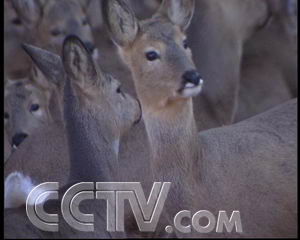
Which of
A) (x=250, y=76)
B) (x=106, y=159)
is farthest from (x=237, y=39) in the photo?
(x=106, y=159)

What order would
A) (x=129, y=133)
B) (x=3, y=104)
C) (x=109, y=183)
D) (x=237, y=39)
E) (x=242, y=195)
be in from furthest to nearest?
(x=237, y=39)
(x=3, y=104)
(x=129, y=133)
(x=242, y=195)
(x=109, y=183)

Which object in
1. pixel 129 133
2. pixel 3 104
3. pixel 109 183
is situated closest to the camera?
pixel 109 183

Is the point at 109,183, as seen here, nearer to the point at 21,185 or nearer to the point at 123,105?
the point at 123,105

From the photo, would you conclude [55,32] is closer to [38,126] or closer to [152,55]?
[38,126]

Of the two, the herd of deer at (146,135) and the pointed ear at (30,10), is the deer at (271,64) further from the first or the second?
the pointed ear at (30,10)

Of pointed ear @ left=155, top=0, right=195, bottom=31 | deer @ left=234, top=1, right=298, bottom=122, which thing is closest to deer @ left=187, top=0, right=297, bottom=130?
deer @ left=234, top=1, right=298, bottom=122

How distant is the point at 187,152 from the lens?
6.21 meters

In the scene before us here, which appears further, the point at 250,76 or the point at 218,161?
the point at 250,76

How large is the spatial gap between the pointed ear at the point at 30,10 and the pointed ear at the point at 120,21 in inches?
87.1

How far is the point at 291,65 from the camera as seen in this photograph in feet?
27.5

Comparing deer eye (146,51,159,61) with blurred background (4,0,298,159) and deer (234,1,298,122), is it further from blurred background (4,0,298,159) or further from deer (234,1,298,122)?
deer (234,1,298,122)

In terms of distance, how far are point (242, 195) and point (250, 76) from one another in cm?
240

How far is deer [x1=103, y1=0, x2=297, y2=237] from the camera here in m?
6.08

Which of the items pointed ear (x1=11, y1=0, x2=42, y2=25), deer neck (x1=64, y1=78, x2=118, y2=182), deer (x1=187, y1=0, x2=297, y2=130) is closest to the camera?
deer neck (x1=64, y1=78, x2=118, y2=182)
